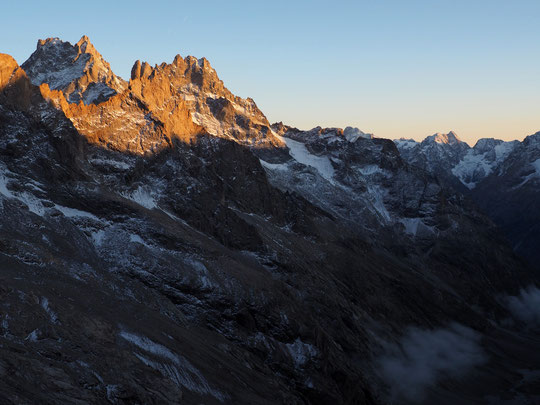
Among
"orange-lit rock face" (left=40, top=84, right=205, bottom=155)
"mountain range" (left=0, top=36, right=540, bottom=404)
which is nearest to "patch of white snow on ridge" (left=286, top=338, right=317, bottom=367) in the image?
"mountain range" (left=0, top=36, right=540, bottom=404)

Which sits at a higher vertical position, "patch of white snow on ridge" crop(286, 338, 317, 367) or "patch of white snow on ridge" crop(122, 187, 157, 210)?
"patch of white snow on ridge" crop(122, 187, 157, 210)

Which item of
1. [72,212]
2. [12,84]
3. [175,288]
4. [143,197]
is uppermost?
[12,84]

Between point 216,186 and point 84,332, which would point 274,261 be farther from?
point 84,332

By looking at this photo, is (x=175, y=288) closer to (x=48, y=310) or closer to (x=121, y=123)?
(x=48, y=310)

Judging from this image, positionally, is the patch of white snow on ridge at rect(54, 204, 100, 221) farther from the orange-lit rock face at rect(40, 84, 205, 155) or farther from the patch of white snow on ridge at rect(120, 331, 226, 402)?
the patch of white snow on ridge at rect(120, 331, 226, 402)

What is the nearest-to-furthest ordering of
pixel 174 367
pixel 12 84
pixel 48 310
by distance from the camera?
pixel 48 310 < pixel 174 367 < pixel 12 84

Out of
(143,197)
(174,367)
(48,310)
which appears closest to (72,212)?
(143,197)

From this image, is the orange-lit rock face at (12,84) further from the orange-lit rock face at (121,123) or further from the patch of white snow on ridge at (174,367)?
the patch of white snow on ridge at (174,367)

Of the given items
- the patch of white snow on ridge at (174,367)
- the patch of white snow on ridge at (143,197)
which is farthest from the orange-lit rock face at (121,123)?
the patch of white snow on ridge at (174,367)
